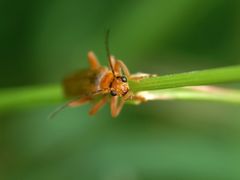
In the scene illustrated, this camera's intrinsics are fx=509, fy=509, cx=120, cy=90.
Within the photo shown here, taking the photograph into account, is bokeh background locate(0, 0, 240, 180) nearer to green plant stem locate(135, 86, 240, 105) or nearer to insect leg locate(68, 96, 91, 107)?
insect leg locate(68, 96, 91, 107)

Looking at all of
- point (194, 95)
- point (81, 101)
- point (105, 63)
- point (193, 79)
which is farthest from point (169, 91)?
point (105, 63)

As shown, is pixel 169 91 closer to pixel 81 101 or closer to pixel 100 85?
pixel 100 85

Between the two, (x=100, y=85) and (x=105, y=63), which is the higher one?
(x=105, y=63)

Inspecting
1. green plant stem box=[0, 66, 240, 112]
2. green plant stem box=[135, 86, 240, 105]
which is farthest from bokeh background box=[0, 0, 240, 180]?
green plant stem box=[135, 86, 240, 105]

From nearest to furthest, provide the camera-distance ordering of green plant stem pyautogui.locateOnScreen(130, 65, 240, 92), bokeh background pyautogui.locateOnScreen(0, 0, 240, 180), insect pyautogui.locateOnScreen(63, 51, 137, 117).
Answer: green plant stem pyautogui.locateOnScreen(130, 65, 240, 92) → insect pyautogui.locateOnScreen(63, 51, 137, 117) → bokeh background pyautogui.locateOnScreen(0, 0, 240, 180)

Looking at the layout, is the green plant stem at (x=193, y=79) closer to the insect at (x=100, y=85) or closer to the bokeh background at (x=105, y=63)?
the insect at (x=100, y=85)

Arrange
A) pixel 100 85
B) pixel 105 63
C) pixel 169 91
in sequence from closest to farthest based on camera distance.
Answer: pixel 169 91
pixel 100 85
pixel 105 63

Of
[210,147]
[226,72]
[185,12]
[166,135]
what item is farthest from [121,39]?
[226,72]

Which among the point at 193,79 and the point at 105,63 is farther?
the point at 105,63
